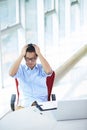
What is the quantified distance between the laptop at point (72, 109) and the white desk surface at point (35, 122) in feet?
0.08

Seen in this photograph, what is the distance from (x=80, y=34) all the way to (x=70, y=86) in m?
3.38

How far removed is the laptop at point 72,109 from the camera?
1.26 metres

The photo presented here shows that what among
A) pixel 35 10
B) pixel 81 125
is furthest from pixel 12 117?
pixel 35 10

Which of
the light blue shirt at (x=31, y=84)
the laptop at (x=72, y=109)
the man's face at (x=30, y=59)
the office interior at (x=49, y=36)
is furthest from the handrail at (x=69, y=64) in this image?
the laptop at (x=72, y=109)

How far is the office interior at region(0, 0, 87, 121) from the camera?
3.37 m

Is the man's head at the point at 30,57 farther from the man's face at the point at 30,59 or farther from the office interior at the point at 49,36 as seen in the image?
the office interior at the point at 49,36

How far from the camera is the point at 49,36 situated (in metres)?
5.45

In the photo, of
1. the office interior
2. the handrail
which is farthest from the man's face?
the handrail

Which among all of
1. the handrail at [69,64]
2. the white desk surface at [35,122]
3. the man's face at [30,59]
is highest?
the man's face at [30,59]

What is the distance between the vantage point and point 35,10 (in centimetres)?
445

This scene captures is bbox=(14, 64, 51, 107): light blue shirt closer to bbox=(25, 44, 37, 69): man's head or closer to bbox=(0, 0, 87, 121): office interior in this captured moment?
bbox=(25, 44, 37, 69): man's head

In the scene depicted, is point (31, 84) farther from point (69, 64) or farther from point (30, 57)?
point (69, 64)

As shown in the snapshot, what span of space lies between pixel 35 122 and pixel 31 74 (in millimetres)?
904

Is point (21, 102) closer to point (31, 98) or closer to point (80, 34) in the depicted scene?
point (31, 98)
